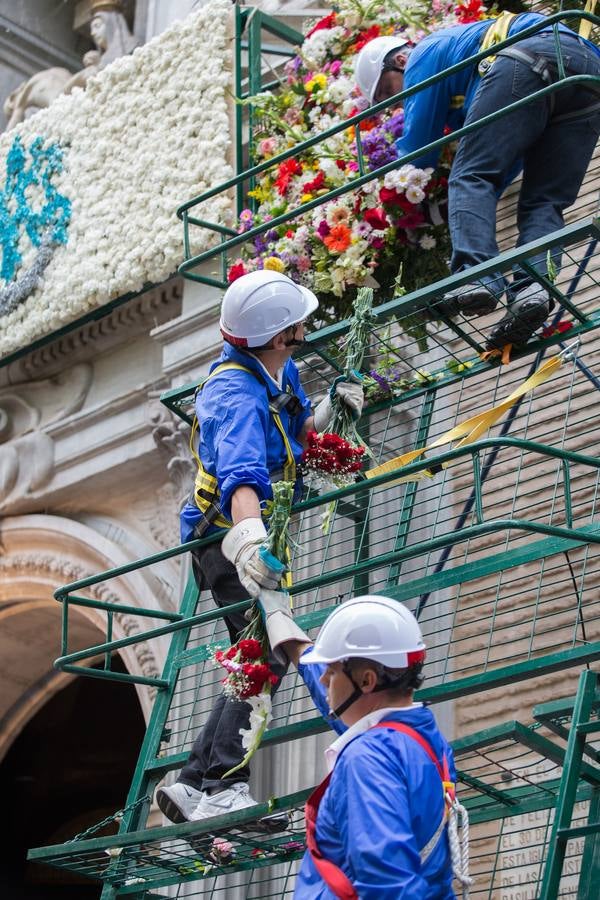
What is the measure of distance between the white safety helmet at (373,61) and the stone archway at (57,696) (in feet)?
11.8

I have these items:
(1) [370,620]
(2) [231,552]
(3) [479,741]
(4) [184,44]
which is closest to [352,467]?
(2) [231,552]

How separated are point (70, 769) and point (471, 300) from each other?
9.23 metres

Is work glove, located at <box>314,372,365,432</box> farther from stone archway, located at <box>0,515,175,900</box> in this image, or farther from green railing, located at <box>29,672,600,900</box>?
stone archway, located at <box>0,515,175,900</box>

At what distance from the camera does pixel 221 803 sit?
634 cm

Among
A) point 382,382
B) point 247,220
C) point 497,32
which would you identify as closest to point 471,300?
point 382,382

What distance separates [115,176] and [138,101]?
20.4 inches

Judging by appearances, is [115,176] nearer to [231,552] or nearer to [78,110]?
[78,110]

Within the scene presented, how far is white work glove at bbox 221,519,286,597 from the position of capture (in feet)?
20.0

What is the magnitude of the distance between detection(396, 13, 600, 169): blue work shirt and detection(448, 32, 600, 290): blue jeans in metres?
0.18

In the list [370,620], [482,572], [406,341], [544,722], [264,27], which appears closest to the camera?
[370,620]

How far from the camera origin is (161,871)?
21.8ft

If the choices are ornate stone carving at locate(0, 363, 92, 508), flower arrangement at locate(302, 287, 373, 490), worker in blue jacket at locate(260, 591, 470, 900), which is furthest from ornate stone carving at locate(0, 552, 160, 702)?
worker in blue jacket at locate(260, 591, 470, 900)

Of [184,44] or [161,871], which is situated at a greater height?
[184,44]

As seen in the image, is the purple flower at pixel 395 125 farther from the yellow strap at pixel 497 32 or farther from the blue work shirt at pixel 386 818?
the blue work shirt at pixel 386 818
